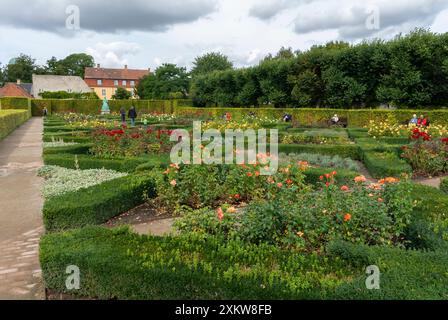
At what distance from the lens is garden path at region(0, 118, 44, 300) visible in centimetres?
381

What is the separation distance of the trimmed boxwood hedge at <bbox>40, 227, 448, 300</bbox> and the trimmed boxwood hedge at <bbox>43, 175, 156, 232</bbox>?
1.24 metres

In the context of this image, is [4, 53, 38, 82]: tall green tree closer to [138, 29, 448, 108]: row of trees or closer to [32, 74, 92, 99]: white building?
[32, 74, 92, 99]: white building

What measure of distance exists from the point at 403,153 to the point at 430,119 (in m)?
11.0

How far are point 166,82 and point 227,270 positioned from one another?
56.2m

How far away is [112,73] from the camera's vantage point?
84.8 meters

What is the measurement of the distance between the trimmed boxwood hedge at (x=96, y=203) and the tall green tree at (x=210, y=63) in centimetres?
5513

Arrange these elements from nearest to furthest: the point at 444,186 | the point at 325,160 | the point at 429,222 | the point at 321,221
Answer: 1. the point at 321,221
2. the point at 429,222
3. the point at 444,186
4. the point at 325,160

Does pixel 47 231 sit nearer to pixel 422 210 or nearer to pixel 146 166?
pixel 146 166

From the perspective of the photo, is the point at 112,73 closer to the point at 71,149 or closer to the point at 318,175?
the point at 71,149

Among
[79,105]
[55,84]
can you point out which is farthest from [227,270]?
[55,84]

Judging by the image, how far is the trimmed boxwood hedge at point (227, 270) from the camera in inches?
118

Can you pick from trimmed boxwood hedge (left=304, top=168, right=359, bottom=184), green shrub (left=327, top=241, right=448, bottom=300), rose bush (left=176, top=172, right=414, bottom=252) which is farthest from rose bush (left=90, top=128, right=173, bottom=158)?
green shrub (left=327, top=241, right=448, bottom=300)

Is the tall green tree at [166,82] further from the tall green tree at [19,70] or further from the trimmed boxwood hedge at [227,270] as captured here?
the trimmed boxwood hedge at [227,270]

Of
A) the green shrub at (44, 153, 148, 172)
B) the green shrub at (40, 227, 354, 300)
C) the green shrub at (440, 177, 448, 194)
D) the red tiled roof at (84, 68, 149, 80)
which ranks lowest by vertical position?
the green shrub at (40, 227, 354, 300)
